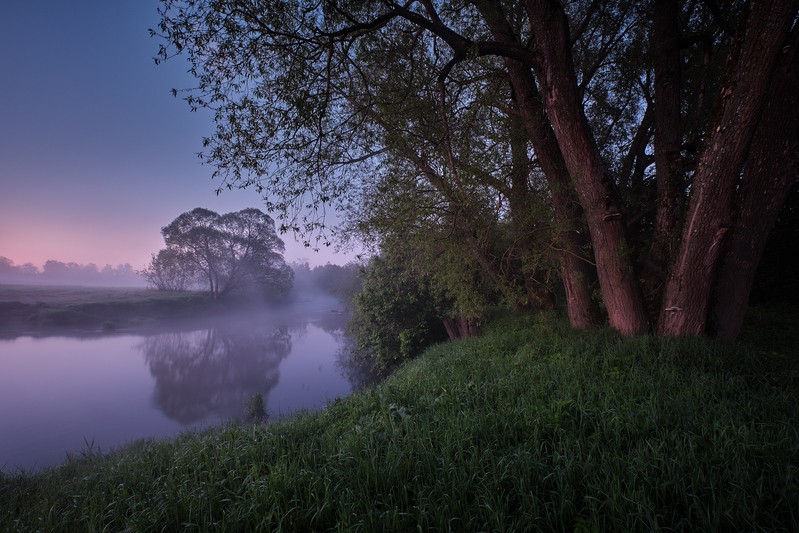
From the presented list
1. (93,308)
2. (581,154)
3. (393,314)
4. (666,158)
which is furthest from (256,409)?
(93,308)

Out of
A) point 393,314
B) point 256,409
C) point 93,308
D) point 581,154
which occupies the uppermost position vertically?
point 581,154

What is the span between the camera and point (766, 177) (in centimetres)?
432

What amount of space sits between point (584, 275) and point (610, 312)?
3.93 ft

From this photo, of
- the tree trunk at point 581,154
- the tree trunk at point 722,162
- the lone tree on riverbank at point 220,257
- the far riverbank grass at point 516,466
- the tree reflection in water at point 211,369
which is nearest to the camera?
the far riverbank grass at point 516,466

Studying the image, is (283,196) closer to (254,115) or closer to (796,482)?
(254,115)

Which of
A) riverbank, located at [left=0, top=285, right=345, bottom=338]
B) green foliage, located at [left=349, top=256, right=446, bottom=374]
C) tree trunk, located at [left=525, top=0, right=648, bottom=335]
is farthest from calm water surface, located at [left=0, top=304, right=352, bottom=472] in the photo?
tree trunk, located at [left=525, top=0, right=648, bottom=335]

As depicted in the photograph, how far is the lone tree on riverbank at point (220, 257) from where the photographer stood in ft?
120

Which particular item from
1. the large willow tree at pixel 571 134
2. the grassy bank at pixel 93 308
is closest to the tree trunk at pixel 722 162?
the large willow tree at pixel 571 134

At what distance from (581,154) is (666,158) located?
1900 mm

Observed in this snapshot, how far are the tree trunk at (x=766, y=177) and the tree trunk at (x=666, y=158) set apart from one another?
2.49ft

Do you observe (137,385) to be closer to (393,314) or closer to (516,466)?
(393,314)

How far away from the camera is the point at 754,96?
3.93 metres

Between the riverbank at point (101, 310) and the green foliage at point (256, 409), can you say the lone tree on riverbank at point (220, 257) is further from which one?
the green foliage at point (256, 409)

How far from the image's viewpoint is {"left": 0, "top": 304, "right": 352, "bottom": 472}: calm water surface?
1094 cm
